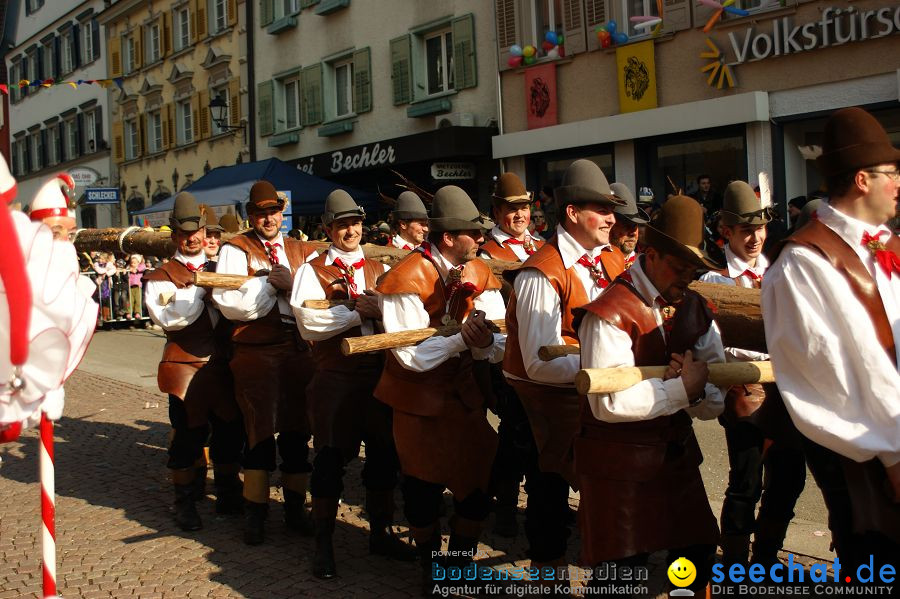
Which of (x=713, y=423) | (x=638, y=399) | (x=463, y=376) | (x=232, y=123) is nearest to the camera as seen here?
(x=638, y=399)

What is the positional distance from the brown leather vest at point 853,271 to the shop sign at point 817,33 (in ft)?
33.0

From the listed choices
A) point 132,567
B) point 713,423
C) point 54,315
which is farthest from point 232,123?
point 54,315

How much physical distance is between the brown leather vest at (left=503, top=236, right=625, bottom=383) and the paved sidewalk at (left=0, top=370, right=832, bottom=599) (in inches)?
53.7

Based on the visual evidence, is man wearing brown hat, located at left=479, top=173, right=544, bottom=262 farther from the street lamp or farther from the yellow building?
the yellow building

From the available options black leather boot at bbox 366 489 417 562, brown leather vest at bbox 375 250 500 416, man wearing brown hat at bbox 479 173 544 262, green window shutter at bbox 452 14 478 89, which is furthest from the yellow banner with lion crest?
black leather boot at bbox 366 489 417 562

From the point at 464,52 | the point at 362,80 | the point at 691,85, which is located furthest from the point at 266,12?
the point at 691,85

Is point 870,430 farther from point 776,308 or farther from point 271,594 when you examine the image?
point 271,594

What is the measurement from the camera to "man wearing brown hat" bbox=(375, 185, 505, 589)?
16.7ft

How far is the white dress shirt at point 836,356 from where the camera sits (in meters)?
3.13

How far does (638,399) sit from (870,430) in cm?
79

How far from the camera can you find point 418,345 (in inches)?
199

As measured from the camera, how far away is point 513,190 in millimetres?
7496

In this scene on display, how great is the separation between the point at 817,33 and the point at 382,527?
32.4ft

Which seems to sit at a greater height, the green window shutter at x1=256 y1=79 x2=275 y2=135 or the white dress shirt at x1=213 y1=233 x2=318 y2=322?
the green window shutter at x1=256 y1=79 x2=275 y2=135
